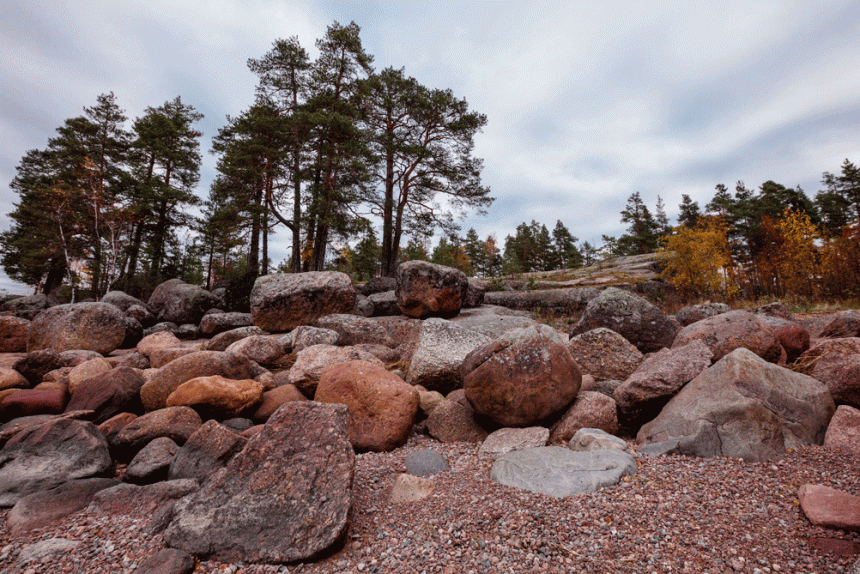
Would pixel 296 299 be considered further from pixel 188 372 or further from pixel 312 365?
pixel 312 365

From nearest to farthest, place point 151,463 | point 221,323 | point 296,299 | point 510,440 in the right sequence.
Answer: point 151,463 → point 510,440 → point 296,299 → point 221,323

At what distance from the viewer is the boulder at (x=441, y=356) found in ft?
19.4

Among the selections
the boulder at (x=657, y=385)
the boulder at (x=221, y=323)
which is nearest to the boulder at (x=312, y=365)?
the boulder at (x=657, y=385)

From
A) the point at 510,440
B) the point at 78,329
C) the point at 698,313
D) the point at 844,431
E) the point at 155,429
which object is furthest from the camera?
the point at 78,329

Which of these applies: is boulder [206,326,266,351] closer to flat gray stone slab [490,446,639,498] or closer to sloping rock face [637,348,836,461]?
flat gray stone slab [490,446,639,498]

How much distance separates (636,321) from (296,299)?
865 centimetres

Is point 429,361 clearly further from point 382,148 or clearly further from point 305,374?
point 382,148

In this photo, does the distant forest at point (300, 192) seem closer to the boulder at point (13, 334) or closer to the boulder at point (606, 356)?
the boulder at point (13, 334)

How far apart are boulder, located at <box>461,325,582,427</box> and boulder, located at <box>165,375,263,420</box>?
334cm

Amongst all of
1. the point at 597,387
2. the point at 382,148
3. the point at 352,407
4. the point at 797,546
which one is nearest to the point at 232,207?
the point at 382,148

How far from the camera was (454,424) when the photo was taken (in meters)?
4.76

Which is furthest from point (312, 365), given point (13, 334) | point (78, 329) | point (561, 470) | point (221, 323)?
point (13, 334)

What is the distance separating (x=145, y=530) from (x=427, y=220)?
18.1 metres

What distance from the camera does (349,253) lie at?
33.8 meters
